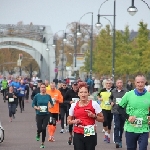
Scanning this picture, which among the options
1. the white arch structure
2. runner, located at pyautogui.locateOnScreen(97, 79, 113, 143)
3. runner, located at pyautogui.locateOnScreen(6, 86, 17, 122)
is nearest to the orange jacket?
runner, located at pyautogui.locateOnScreen(97, 79, 113, 143)

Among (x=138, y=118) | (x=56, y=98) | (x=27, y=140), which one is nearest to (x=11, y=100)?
(x=56, y=98)

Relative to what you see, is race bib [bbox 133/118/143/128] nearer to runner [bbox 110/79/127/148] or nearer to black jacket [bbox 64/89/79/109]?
runner [bbox 110/79/127/148]

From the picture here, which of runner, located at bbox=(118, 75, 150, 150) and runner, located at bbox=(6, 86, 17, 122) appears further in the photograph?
runner, located at bbox=(6, 86, 17, 122)

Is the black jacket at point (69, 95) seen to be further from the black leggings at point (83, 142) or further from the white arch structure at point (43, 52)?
the white arch structure at point (43, 52)

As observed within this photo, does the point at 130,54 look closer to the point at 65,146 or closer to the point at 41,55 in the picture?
the point at 65,146

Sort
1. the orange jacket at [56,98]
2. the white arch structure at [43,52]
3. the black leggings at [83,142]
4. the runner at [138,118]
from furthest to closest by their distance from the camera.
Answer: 1. the white arch structure at [43,52]
2. the orange jacket at [56,98]
3. the runner at [138,118]
4. the black leggings at [83,142]

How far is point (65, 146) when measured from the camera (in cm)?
1747

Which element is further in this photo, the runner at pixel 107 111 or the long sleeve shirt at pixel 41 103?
the runner at pixel 107 111

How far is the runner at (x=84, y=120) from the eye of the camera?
1060 cm

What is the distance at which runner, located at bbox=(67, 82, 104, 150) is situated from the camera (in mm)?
10602

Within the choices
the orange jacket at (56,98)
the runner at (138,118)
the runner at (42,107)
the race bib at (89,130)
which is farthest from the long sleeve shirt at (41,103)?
the race bib at (89,130)

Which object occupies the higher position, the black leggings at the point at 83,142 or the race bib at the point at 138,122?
the race bib at the point at 138,122

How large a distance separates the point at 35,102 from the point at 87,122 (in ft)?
22.7

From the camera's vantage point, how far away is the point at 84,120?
10.7 meters
